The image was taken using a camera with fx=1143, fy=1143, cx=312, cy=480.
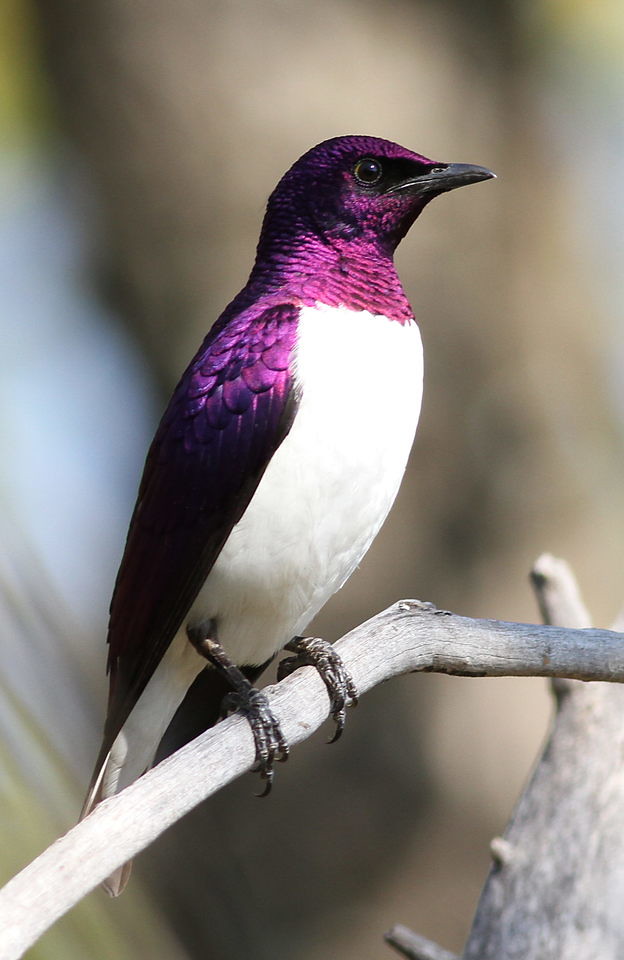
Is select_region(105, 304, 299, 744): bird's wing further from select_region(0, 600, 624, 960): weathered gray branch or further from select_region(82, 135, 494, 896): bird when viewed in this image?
select_region(0, 600, 624, 960): weathered gray branch

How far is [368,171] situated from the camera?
2994mm

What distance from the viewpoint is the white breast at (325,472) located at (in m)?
2.59

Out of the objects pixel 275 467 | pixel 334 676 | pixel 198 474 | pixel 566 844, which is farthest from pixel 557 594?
pixel 198 474

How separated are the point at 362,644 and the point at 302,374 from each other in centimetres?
62

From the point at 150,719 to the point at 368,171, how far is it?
155 cm

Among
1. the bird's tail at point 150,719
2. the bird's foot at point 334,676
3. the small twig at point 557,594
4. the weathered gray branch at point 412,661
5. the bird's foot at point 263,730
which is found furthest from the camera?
the small twig at point 557,594

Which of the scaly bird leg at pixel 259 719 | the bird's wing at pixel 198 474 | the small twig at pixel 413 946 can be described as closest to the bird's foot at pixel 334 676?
the scaly bird leg at pixel 259 719

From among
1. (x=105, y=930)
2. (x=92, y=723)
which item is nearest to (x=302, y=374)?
(x=105, y=930)

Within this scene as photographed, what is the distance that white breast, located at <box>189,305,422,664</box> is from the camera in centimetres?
259

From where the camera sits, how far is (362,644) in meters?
2.46

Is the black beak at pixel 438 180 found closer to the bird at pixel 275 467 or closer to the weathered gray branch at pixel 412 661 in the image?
the bird at pixel 275 467

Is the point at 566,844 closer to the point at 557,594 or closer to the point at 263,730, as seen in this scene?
the point at 557,594

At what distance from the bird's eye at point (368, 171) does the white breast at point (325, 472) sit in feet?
1.46

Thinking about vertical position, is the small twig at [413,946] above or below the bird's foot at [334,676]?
below
